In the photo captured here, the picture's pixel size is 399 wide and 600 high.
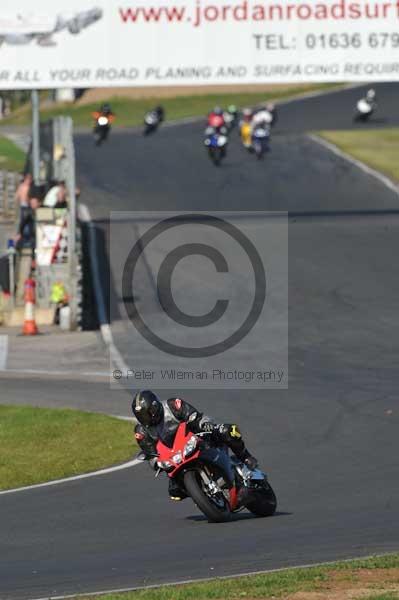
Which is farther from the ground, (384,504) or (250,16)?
(250,16)

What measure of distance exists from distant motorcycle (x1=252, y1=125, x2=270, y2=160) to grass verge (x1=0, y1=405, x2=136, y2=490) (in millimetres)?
25300

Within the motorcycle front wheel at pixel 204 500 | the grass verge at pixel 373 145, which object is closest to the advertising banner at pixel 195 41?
the grass verge at pixel 373 145

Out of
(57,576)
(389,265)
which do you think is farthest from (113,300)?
(57,576)

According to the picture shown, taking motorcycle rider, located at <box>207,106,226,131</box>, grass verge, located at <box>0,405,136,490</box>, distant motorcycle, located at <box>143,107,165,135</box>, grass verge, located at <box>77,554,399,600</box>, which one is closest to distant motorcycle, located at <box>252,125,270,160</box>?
motorcycle rider, located at <box>207,106,226,131</box>

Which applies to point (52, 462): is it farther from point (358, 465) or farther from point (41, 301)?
point (41, 301)

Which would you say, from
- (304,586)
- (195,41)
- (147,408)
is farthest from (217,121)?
(304,586)

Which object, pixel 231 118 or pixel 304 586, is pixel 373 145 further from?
pixel 304 586

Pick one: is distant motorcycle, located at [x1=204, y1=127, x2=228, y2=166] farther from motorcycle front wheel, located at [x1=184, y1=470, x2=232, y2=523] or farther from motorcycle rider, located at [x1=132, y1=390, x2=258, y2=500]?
motorcycle front wheel, located at [x1=184, y1=470, x2=232, y2=523]

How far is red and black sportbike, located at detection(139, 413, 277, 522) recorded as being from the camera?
1091 cm

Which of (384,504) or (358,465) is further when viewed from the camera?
(358,465)

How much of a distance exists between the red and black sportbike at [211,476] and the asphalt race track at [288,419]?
0.22 metres

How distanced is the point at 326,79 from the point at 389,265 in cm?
512

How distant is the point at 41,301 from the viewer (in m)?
27.5

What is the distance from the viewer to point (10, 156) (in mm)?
50094
